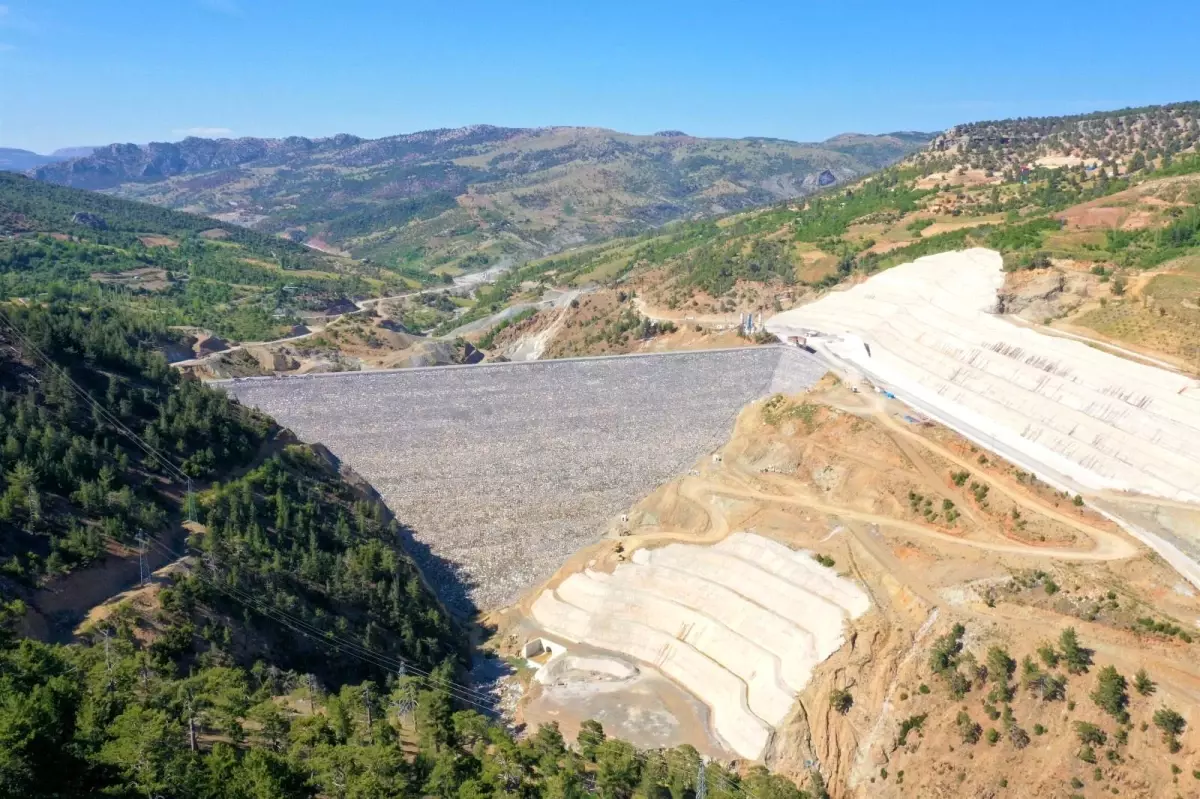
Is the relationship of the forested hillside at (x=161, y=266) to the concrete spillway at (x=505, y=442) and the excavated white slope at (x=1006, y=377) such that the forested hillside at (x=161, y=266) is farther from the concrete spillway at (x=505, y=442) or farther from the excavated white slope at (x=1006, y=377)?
the excavated white slope at (x=1006, y=377)

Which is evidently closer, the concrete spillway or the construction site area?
the construction site area

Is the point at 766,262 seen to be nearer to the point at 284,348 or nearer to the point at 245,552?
the point at 284,348

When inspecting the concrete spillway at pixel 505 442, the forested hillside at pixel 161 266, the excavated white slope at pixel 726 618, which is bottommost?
the excavated white slope at pixel 726 618

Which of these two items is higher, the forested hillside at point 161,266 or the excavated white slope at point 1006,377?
the forested hillside at point 161,266

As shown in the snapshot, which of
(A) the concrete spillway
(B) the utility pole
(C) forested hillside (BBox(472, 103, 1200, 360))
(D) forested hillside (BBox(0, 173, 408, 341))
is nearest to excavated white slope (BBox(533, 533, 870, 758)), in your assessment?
(A) the concrete spillway

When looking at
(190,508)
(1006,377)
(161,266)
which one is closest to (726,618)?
(190,508)

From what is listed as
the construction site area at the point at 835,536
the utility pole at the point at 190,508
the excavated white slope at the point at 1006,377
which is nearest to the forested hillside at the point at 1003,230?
the excavated white slope at the point at 1006,377

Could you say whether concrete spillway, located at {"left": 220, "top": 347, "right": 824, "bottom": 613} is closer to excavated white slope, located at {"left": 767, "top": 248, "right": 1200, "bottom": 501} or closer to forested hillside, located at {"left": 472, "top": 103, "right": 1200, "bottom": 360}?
excavated white slope, located at {"left": 767, "top": 248, "right": 1200, "bottom": 501}
